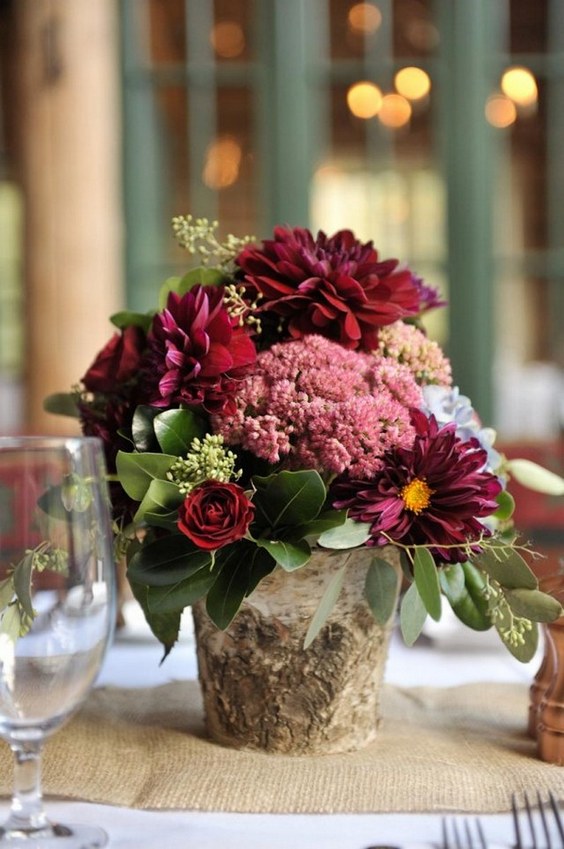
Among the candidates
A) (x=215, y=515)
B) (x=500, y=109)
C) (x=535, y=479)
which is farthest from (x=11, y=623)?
(x=500, y=109)

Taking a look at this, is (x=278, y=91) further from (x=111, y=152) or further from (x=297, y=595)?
(x=297, y=595)

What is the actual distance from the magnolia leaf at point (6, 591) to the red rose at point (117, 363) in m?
0.24

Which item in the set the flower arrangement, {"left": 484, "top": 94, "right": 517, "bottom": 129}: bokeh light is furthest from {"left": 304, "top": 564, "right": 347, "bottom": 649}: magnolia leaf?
{"left": 484, "top": 94, "right": 517, "bottom": 129}: bokeh light

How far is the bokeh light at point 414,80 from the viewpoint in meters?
3.58

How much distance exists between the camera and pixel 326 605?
607mm

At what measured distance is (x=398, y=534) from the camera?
601mm

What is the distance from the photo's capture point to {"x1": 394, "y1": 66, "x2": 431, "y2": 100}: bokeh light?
11.7 ft

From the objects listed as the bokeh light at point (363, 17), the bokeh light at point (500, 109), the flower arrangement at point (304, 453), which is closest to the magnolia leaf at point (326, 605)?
the flower arrangement at point (304, 453)

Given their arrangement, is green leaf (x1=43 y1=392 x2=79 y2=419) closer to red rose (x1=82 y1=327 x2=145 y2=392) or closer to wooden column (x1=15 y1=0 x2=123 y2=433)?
red rose (x1=82 y1=327 x2=145 y2=392)

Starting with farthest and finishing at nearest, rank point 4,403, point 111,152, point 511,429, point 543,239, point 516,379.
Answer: point 543,239 → point 4,403 → point 516,379 → point 511,429 → point 111,152

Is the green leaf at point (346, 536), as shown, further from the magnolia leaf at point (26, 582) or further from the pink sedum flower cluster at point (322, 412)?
the magnolia leaf at point (26, 582)

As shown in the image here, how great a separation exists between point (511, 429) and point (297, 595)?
329 cm

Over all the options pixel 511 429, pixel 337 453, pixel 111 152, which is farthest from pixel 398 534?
pixel 511 429

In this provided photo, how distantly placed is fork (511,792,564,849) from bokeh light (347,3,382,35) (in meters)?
3.50
